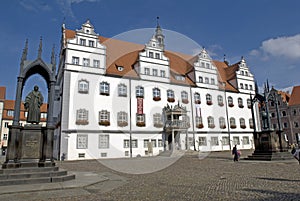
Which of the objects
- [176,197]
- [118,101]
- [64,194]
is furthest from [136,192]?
[118,101]

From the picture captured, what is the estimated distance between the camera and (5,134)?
4672 centimetres

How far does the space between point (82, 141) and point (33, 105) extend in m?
15.6

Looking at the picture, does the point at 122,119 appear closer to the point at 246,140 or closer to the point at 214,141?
the point at 214,141

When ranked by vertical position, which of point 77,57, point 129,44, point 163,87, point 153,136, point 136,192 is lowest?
point 136,192

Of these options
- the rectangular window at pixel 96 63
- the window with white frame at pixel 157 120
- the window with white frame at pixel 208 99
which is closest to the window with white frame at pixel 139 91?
the window with white frame at pixel 157 120

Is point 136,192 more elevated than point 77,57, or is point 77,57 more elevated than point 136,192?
point 77,57

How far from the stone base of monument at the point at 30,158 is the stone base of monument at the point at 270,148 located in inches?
580

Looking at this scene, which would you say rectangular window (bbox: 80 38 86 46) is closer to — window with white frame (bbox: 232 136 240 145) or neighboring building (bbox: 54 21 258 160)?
neighboring building (bbox: 54 21 258 160)

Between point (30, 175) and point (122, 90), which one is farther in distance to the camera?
point (122, 90)

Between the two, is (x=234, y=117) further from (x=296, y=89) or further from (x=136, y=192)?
(x=136, y=192)

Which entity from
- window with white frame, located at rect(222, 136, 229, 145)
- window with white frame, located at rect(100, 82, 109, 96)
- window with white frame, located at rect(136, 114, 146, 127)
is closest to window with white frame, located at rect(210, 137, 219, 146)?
window with white frame, located at rect(222, 136, 229, 145)

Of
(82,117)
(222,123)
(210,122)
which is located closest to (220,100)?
(222,123)

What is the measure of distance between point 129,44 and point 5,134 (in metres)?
33.0

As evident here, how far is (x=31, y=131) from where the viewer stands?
9.12m
